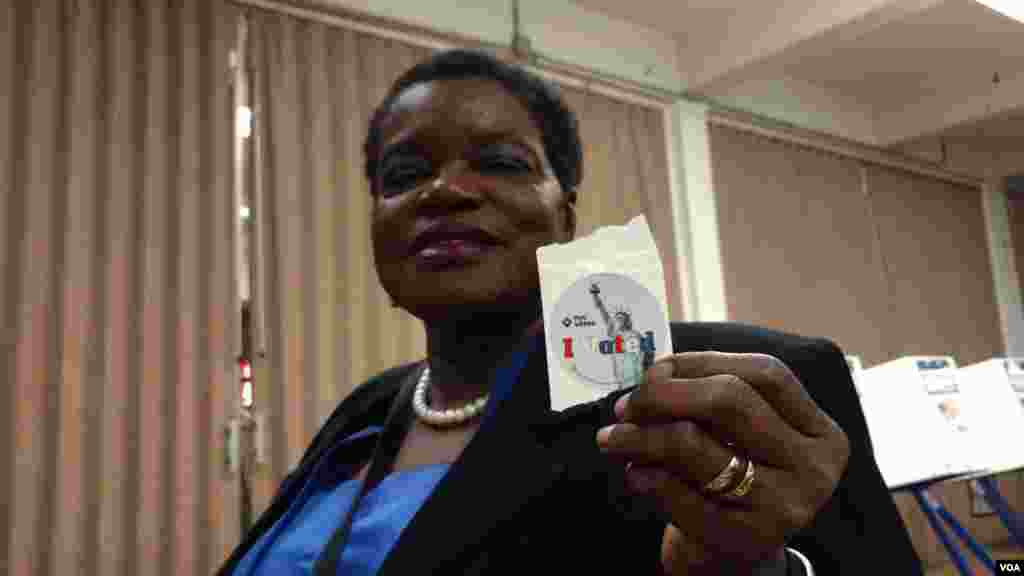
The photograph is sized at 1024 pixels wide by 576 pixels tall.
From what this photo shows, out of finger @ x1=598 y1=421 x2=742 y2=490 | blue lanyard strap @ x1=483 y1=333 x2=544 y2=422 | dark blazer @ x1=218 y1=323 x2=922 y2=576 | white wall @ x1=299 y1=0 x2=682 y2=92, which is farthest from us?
white wall @ x1=299 y1=0 x2=682 y2=92

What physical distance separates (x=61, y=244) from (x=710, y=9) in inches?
120

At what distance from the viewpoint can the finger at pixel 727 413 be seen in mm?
440

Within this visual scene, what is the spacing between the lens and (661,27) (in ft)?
13.4

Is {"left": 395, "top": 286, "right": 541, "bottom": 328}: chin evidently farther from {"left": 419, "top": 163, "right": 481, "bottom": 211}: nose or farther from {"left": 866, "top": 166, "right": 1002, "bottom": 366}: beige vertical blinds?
{"left": 866, "top": 166, "right": 1002, "bottom": 366}: beige vertical blinds

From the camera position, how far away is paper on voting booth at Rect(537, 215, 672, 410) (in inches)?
20.1

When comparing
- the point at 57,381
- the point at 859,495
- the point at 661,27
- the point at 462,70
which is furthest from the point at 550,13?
the point at 859,495

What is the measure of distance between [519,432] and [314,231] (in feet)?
7.46

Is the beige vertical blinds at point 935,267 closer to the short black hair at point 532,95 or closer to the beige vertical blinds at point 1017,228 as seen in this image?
the beige vertical blinds at point 1017,228

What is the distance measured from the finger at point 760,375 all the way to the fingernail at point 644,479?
34 mm

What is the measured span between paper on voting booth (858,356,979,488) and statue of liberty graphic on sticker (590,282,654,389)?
2057 mm

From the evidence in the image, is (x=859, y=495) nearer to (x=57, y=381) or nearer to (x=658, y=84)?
(x=57, y=381)

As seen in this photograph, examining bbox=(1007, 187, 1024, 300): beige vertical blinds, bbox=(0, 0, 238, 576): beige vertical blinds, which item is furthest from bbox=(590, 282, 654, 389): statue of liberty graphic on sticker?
bbox=(1007, 187, 1024, 300): beige vertical blinds

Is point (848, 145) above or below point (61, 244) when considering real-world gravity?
above

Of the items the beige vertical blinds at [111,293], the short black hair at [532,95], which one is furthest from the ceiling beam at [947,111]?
the short black hair at [532,95]
